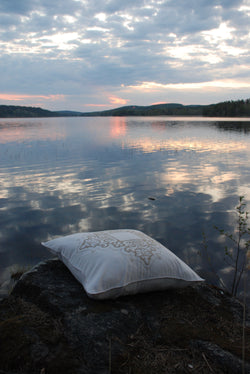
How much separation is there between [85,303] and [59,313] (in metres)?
0.38

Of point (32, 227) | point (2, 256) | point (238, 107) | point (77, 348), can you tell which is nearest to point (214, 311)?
point (77, 348)

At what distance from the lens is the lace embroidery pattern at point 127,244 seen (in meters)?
3.99

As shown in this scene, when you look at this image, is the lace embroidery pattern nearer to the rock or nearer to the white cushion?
the white cushion

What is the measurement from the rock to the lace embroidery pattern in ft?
2.08

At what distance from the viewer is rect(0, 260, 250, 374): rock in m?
2.70

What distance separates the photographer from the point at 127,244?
4.15 meters

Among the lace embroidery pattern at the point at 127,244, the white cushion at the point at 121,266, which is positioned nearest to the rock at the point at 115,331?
the white cushion at the point at 121,266

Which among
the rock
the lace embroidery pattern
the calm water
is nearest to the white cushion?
the lace embroidery pattern

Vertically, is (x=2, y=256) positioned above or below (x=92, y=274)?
below

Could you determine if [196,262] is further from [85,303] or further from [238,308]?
[85,303]

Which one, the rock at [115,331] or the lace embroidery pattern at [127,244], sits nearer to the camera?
→ the rock at [115,331]

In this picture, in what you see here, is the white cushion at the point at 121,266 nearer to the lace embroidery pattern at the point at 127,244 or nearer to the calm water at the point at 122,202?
the lace embroidery pattern at the point at 127,244

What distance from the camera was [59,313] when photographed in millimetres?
3428

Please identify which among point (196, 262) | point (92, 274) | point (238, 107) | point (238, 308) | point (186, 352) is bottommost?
point (196, 262)
